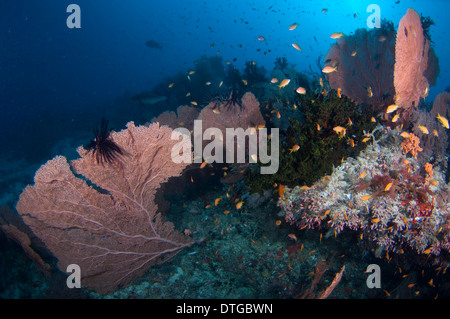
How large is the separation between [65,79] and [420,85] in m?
80.5

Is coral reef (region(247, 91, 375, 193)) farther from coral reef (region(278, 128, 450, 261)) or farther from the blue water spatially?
the blue water

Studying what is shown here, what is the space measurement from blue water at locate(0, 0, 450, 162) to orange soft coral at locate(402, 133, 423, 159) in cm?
1819

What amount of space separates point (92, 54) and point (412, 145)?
98.0 meters

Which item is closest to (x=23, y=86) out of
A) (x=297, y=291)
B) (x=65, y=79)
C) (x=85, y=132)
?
(x=65, y=79)

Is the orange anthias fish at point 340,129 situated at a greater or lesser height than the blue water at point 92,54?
lesser

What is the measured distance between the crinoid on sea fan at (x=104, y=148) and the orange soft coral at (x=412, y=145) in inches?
224

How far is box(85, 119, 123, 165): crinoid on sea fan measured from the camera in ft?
11.9

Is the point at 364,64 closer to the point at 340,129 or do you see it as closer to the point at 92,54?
the point at 340,129

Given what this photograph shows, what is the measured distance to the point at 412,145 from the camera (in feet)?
14.8

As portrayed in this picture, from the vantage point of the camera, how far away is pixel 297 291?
13.0 feet

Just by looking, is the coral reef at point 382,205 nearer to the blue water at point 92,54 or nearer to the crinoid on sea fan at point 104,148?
the crinoid on sea fan at point 104,148

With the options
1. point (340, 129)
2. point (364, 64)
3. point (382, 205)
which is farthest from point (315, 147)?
point (364, 64)

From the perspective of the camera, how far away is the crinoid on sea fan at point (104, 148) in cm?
364

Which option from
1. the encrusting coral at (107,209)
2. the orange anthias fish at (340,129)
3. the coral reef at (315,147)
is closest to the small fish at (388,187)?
the coral reef at (315,147)
